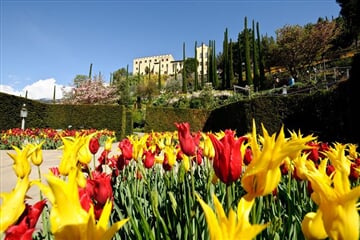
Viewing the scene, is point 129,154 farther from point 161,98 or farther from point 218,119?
point 161,98

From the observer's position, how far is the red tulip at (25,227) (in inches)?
24.0

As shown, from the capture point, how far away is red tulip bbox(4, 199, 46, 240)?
61 cm

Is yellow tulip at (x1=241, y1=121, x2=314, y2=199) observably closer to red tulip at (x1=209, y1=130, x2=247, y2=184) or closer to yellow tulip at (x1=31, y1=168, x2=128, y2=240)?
red tulip at (x1=209, y1=130, x2=247, y2=184)

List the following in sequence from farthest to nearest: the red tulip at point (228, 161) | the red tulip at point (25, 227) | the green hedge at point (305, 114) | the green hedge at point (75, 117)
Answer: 1. the green hedge at point (75, 117)
2. the green hedge at point (305, 114)
3. the red tulip at point (228, 161)
4. the red tulip at point (25, 227)

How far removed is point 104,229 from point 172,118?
21716 mm

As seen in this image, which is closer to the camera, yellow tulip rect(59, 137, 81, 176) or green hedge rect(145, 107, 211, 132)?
yellow tulip rect(59, 137, 81, 176)

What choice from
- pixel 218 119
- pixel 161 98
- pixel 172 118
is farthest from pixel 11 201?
pixel 161 98

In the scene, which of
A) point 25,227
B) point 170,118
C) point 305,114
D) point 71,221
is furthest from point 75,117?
point 71,221

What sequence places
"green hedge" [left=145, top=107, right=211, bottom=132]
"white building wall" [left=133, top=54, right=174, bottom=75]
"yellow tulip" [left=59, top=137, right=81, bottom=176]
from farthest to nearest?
"white building wall" [left=133, top=54, right=174, bottom=75] → "green hedge" [left=145, top=107, right=211, bottom=132] → "yellow tulip" [left=59, top=137, right=81, bottom=176]

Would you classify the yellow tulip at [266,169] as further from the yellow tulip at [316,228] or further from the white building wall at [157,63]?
the white building wall at [157,63]

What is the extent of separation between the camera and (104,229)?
1.83ft

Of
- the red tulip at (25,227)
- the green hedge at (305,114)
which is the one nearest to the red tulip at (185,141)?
the red tulip at (25,227)

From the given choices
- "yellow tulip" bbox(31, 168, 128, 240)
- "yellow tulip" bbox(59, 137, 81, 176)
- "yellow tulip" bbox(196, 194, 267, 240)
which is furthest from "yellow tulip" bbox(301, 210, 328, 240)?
"yellow tulip" bbox(59, 137, 81, 176)

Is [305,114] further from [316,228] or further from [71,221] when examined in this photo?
[71,221]
